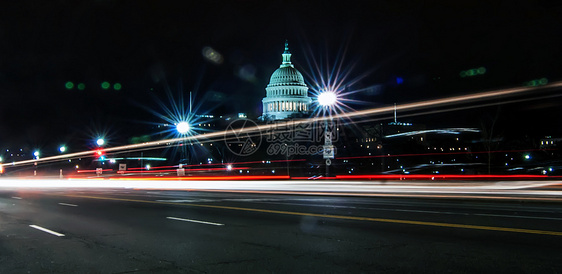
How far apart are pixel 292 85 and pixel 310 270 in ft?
488

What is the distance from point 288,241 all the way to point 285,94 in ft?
476

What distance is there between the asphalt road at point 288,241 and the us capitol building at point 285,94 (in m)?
136

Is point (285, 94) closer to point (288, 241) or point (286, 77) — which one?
point (286, 77)

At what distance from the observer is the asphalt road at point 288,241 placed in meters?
7.16

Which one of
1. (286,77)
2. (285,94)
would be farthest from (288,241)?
(286,77)

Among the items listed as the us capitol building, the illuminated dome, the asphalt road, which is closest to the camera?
the asphalt road

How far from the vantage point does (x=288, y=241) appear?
940 cm

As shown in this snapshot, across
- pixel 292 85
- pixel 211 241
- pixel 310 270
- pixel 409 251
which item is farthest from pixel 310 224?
pixel 292 85

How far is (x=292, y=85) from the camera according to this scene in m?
154

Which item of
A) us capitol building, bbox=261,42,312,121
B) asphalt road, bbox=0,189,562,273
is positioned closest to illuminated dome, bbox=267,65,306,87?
us capitol building, bbox=261,42,312,121

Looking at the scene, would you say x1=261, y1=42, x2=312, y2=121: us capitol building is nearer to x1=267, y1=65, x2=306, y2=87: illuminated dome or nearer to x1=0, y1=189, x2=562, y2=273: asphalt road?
x1=267, y1=65, x2=306, y2=87: illuminated dome

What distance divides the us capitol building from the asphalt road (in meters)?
136

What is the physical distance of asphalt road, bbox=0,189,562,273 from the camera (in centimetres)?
716

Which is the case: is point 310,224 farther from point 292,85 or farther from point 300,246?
point 292,85
